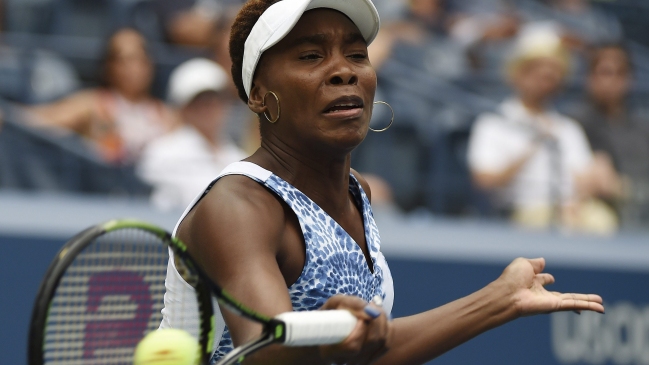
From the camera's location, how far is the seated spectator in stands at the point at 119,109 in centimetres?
552

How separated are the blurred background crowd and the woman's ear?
276 cm

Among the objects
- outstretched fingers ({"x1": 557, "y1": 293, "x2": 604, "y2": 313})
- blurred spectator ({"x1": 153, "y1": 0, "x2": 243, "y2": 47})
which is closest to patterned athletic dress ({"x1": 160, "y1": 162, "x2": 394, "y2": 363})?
outstretched fingers ({"x1": 557, "y1": 293, "x2": 604, "y2": 313})

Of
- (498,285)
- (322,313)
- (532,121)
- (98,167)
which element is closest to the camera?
(322,313)

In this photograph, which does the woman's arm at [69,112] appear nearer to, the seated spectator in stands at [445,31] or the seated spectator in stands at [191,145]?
the seated spectator in stands at [191,145]

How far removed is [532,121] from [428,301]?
1.46 m

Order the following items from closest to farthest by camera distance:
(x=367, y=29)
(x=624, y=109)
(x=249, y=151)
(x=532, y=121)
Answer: (x=367, y=29) < (x=249, y=151) < (x=532, y=121) < (x=624, y=109)

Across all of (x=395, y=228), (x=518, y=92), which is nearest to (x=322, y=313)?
(x=395, y=228)

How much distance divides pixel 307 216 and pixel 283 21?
49 centimetres

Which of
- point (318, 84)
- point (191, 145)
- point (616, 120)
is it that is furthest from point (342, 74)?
point (616, 120)

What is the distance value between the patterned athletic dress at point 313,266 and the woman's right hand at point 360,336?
32 centimetres

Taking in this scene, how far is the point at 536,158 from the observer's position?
20.0ft

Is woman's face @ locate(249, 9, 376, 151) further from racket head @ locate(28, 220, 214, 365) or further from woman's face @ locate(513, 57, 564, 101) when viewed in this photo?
woman's face @ locate(513, 57, 564, 101)

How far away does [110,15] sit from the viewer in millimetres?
6531

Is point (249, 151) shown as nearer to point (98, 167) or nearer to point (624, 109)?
point (98, 167)
